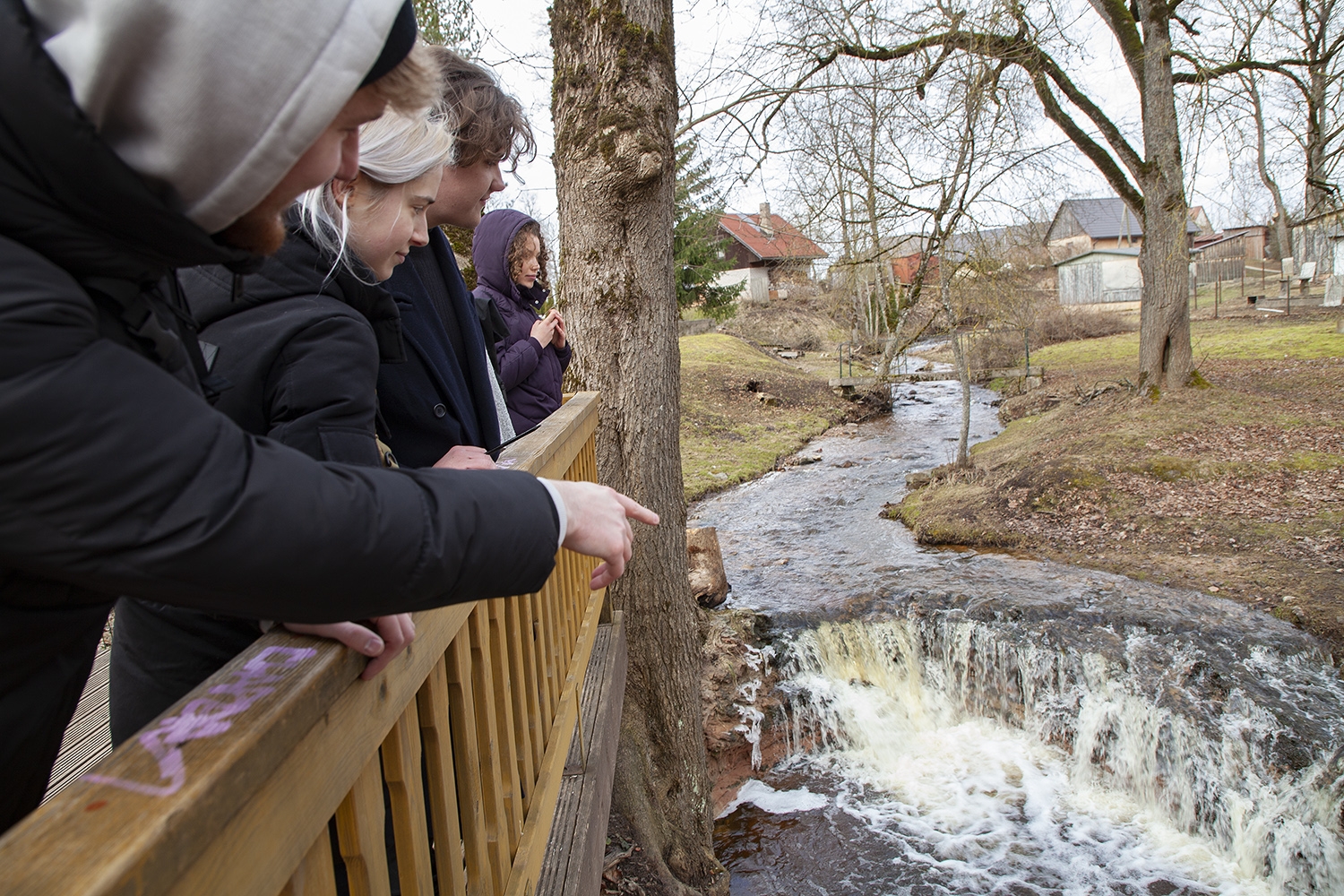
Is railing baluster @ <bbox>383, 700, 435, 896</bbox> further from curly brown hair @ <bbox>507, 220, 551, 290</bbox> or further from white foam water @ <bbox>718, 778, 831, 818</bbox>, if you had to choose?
white foam water @ <bbox>718, 778, 831, 818</bbox>

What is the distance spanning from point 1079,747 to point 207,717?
7155 mm

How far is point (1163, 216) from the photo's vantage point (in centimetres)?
1299

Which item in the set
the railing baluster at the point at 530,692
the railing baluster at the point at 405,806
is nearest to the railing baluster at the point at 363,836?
the railing baluster at the point at 405,806

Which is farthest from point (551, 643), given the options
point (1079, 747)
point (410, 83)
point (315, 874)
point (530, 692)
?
point (1079, 747)

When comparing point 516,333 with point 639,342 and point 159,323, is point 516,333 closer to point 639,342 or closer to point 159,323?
point 639,342

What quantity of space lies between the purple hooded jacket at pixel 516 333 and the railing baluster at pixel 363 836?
2657 mm

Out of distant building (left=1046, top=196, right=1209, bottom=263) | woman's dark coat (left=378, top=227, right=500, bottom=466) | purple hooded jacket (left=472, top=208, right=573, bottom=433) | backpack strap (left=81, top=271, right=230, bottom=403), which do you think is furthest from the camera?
distant building (left=1046, top=196, right=1209, bottom=263)

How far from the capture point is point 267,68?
0.86 m

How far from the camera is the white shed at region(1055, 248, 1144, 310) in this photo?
38500 millimetres

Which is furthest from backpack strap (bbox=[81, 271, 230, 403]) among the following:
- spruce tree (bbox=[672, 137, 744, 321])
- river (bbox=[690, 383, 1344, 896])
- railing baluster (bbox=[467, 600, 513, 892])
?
spruce tree (bbox=[672, 137, 744, 321])

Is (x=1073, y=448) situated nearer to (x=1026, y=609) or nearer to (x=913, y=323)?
(x=1026, y=609)

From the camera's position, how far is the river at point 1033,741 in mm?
5707

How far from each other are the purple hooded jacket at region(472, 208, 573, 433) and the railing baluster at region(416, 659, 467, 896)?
2.33 metres

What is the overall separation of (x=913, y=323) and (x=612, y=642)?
91.7 feet
